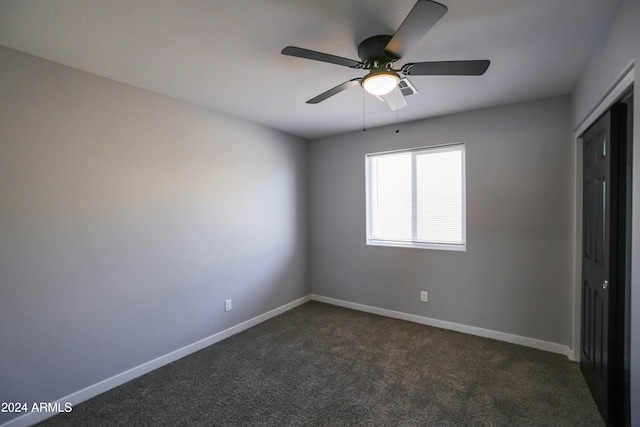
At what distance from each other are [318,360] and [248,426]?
2.99 ft

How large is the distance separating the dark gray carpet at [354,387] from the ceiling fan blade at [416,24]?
7.37 ft

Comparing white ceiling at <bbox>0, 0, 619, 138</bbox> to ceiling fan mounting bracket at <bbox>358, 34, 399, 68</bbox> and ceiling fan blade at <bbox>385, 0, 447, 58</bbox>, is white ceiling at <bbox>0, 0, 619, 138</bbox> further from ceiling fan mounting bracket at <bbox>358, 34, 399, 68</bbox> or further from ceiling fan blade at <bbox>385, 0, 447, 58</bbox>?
ceiling fan blade at <bbox>385, 0, 447, 58</bbox>

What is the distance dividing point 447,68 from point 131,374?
322cm

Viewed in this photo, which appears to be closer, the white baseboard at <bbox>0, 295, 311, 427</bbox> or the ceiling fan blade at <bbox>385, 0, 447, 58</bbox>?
the ceiling fan blade at <bbox>385, 0, 447, 58</bbox>

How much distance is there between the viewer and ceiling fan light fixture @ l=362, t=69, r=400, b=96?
167 cm

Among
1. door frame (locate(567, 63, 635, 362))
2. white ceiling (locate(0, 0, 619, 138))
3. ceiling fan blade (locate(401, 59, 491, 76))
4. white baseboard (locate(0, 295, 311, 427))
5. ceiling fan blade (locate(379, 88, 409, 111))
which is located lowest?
white baseboard (locate(0, 295, 311, 427))

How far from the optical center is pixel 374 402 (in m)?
2.10

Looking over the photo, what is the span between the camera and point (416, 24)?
1.32m

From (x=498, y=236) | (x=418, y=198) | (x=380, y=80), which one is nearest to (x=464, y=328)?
(x=498, y=236)

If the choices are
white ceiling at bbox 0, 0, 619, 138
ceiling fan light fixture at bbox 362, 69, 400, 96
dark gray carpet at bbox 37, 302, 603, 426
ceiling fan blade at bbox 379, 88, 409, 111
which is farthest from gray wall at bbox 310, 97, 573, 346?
ceiling fan light fixture at bbox 362, 69, 400, 96

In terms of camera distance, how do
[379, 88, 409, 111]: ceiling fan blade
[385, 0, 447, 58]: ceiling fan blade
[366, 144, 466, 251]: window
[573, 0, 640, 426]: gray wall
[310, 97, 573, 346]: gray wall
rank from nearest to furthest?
[385, 0, 447, 58]: ceiling fan blade < [573, 0, 640, 426]: gray wall < [379, 88, 409, 111]: ceiling fan blade < [310, 97, 573, 346]: gray wall < [366, 144, 466, 251]: window

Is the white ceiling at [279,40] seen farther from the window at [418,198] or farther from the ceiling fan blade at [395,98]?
the window at [418,198]

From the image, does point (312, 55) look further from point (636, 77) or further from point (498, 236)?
point (498, 236)

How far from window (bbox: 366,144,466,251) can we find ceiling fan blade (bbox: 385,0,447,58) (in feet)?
6.79
